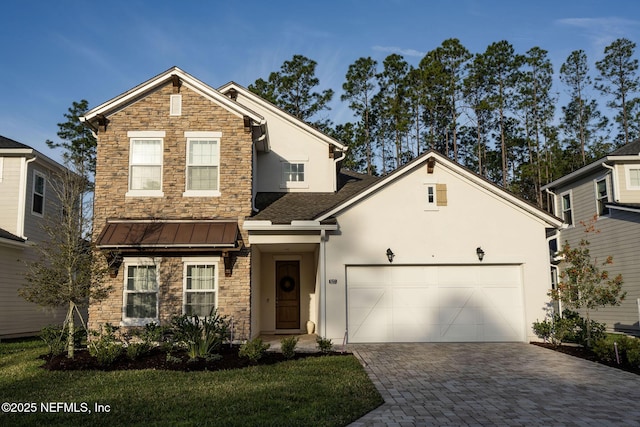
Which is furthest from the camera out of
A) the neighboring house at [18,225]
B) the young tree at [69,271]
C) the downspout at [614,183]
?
the downspout at [614,183]

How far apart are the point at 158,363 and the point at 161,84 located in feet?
25.1

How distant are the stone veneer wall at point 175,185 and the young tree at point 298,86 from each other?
20.4 metres

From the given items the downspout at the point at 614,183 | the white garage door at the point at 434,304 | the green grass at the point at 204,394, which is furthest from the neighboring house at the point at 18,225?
the downspout at the point at 614,183

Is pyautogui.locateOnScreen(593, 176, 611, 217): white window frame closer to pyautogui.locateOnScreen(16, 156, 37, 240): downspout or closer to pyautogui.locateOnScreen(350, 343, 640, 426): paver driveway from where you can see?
pyautogui.locateOnScreen(350, 343, 640, 426): paver driveway

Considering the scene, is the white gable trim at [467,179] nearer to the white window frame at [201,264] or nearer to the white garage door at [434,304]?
the white garage door at [434,304]

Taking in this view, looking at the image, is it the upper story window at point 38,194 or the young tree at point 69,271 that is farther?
the upper story window at point 38,194

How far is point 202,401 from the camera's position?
7.24m

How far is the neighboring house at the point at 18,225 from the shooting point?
52.7 ft

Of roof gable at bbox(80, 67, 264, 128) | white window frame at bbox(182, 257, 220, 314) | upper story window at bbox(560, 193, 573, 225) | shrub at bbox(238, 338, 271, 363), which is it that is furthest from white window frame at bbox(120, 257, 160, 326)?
upper story window at bbox(560, 193, 573, 225)

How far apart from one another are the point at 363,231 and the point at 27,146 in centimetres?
1227

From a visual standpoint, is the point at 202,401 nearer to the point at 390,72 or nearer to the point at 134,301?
the point at 134,301

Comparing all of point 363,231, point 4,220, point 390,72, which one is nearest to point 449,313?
point 363,231

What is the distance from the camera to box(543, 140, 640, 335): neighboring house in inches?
677

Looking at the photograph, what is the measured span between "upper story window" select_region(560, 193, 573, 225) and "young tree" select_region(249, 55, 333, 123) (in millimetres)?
A: 17184
